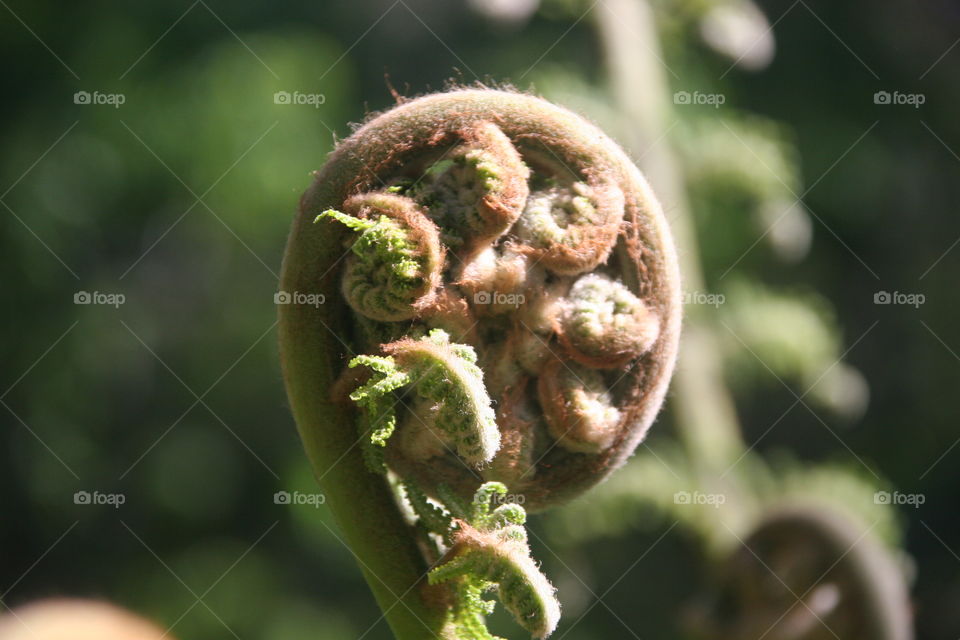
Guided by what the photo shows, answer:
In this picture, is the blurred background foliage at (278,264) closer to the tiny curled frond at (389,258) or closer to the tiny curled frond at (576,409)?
the tiny curled frond at (576,409)

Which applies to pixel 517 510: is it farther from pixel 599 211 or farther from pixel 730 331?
pixel 730 331

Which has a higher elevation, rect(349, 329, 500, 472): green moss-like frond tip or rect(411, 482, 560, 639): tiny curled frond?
rect(349, 329, 500, 472): green moss-like frond tip

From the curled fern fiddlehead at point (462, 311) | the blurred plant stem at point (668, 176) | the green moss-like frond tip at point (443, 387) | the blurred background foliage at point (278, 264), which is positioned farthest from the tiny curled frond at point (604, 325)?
the blurred background foliage at point (278, 264)

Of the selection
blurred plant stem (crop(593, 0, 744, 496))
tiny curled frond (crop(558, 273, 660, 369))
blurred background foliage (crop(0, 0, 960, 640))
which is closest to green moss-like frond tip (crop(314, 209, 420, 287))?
tiny curled frond (crop(558, 273, 660, 369))

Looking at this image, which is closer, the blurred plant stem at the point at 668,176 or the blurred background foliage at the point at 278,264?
the blurred plant stem at the point at 668,176

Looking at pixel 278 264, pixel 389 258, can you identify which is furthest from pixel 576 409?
pixel 278 264

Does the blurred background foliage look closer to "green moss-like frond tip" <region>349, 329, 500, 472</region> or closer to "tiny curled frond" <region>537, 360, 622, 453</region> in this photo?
"tiny curled frond" <region>537, 360, 622, 453</region>

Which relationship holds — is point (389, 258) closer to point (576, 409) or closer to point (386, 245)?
point (386, 245)
